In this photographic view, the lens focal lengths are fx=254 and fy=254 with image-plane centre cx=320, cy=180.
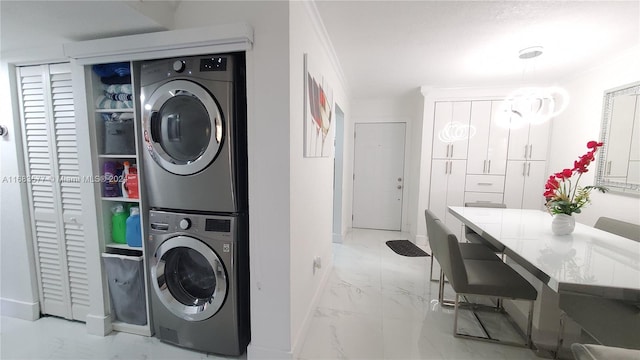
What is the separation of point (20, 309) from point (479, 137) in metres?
4.98

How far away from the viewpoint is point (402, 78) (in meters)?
3.18

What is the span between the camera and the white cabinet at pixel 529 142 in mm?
3330

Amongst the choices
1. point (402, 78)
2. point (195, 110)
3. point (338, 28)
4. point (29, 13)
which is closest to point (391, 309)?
point (195, 110)

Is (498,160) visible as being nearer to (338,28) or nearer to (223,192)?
(338,28)

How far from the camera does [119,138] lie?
1683 mm

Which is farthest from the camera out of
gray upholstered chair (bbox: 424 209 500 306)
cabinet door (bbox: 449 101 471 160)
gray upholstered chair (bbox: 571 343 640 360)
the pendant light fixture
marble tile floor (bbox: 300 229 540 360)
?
cabinet door (bbox: 449 101 471 160)

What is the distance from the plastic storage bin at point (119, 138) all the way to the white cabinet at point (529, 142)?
417cm

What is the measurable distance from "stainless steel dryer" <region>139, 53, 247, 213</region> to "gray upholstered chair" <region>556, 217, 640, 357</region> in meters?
1.82

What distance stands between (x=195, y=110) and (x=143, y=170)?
1.78ft

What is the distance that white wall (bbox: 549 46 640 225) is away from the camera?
2.30 meters

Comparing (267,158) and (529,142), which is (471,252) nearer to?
(267,158)

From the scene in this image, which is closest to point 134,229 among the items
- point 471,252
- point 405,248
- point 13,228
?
point 13,228

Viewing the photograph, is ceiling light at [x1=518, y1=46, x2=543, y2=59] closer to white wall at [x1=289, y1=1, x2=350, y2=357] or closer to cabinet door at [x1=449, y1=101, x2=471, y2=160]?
cabinet door at [x1=449, y1=101, x2=471, y2=160]

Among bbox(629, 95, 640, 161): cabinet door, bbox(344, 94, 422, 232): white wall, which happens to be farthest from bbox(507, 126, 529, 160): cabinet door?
bbox(344, 94, 422, 232): white wall
